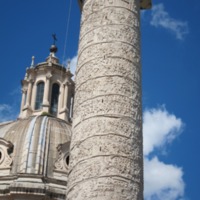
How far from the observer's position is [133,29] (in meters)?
8.31

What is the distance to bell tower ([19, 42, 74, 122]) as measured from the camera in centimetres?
2940

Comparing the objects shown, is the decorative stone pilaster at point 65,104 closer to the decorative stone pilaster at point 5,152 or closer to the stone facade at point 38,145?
the stone facade at point 38,145

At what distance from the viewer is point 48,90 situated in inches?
1184

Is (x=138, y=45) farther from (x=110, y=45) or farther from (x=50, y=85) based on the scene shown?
(x=50, y=85)

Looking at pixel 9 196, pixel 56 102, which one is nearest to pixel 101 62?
pixel 9 196

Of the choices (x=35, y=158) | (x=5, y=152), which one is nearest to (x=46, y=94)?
(x=5, y=152)

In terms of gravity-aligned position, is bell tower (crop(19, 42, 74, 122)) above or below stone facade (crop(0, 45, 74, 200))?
above

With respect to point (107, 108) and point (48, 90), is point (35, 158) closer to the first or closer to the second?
point (48, 90)

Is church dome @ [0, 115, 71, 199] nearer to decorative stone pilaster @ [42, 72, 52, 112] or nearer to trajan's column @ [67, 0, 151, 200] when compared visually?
decorative stone pilaster @ [42, 72, 52, 112]

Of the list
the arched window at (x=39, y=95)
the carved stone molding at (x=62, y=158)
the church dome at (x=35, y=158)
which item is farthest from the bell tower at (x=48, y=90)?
the carved stone molding at (x=62, y=158)

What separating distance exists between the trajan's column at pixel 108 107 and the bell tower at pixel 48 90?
20.8m

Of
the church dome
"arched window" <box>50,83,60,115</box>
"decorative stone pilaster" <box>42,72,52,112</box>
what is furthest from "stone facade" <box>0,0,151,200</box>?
"arched window" <box>50,83,60,115</box>

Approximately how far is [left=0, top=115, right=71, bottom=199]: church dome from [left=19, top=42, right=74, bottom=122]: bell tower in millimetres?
2596

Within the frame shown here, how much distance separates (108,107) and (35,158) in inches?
669
